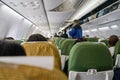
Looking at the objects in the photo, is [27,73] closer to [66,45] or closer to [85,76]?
[85,76]

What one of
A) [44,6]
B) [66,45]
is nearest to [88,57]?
[66,45]

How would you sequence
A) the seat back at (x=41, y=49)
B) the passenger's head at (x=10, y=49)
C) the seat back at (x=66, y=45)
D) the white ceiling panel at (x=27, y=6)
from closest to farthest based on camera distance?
the passenger's head at (x=10, y=49)
the seat back at (x=41, y=49)
the seat back at (x=66, y=45)
the white ceiling panel at (x=27, y=6)

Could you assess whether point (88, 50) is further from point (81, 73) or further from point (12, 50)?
point (12, 50)

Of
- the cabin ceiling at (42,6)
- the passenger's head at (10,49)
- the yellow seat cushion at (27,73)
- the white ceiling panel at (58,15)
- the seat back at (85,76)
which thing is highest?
the cabin ceiling at (42,6)

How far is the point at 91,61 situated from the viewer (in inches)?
126

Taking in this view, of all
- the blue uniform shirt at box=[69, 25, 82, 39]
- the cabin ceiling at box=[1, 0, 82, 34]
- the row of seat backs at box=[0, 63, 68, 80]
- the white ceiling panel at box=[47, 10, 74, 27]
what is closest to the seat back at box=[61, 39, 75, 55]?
the blue uniform shirt at box=[69, 25, 82, 39]

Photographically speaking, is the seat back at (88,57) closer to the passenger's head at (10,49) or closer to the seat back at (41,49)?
the seat back at (41,49)

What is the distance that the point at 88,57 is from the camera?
3.18 m

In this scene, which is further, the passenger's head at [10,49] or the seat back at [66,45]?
the seat back at [66,45]

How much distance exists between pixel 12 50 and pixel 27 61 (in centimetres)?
25

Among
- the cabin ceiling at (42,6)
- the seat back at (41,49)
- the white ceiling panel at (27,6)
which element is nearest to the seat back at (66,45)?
the seat back at (41,49)

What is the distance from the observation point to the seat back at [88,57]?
318 cm

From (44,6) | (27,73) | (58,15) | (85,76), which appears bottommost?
(85,76)

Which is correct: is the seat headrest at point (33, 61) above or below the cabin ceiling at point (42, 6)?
below
